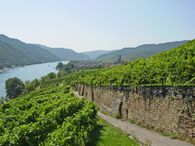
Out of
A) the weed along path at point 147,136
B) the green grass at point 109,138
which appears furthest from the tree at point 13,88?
the green grass at point 109,138

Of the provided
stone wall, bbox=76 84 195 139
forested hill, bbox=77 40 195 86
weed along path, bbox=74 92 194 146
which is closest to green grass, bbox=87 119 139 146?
weed along path, bbox=74 92 194 146

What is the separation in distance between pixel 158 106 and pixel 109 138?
13.7ft

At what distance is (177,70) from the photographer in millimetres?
22688

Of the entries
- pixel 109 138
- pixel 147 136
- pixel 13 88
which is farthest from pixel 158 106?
pixel 13 88

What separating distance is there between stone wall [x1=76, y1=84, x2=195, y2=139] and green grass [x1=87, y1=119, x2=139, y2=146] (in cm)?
248

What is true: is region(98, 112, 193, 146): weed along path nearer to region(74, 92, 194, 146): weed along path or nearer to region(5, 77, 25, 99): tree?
region(74, 92, 194, 146): weed along path

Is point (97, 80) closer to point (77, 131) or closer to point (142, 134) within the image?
point (142, 134)

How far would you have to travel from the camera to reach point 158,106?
2269cm

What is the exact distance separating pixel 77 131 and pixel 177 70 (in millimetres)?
8543

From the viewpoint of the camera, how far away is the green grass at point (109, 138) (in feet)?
65.1

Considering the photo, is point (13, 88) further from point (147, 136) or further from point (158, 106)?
point (147, 136)

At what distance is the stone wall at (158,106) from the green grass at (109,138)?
2.48m

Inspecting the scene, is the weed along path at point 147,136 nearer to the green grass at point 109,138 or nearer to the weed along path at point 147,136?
the weed along path at point 147,136

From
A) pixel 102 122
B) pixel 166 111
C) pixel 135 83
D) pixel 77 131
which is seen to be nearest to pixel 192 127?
pixel 166 111
